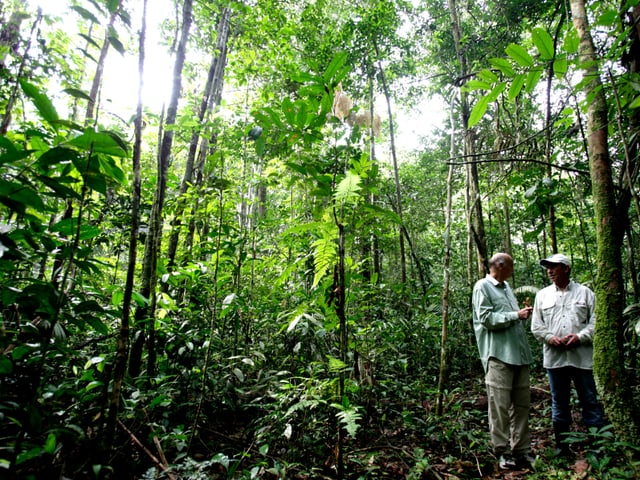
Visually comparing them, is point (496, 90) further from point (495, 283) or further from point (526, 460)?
point (526, 460)

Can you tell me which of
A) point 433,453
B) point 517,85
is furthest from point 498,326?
point 517,85

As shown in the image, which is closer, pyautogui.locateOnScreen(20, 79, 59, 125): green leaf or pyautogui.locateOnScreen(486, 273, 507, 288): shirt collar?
pyautogui.locateOnScreen(20, 79, 59, 125): green leaf

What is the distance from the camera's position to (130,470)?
2023 millimetres

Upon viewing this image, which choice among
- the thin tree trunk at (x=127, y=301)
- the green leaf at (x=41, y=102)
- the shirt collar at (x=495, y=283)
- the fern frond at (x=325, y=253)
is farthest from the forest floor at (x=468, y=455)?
the green leaf at (x=41, y=102)

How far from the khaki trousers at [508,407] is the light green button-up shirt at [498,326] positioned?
0.09 metres

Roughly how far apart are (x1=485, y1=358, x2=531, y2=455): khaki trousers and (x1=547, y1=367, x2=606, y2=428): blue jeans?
0.28 metres

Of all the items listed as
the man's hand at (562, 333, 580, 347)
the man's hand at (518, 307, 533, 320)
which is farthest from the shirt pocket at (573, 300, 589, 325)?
the man's hand at (518, 307, 533, 320)

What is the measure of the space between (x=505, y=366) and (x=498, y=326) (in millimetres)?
375

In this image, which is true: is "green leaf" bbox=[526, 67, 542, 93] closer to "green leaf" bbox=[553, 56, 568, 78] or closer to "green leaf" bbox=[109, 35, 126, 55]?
"green leaf" bbox=[553, 56, 568, 78]

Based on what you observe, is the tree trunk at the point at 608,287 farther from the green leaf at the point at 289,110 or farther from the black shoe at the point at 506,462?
the green leaf at the point at 289,110

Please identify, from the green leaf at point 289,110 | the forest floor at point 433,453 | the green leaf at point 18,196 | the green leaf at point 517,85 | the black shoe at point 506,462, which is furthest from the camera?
the black shoe at point 506,462

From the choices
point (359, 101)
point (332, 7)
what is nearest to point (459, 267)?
point (359, 101)

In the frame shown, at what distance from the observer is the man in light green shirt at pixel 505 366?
307 centimetres

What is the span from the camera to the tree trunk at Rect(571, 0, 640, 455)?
208 centimetres
